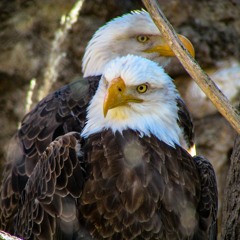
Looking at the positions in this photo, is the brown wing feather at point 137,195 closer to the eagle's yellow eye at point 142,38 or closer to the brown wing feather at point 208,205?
the brown wing feather at point 208,205

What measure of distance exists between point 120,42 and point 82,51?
1.15 metres

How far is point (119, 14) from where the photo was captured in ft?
26.1

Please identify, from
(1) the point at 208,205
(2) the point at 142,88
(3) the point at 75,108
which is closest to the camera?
A: (1) the point at 208,205

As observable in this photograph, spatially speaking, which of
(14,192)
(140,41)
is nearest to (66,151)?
(14,192)

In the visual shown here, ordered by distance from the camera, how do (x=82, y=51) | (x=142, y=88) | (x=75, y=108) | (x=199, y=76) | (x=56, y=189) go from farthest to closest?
(x=82, y=51), (x=75, y=108), (x=142, y=88), (x=56, y=189), (x=199, y=76)

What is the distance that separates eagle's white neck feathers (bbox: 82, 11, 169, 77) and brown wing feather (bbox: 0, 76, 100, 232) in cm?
48

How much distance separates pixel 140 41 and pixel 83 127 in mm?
1093

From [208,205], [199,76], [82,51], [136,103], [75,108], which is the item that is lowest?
[82,51]

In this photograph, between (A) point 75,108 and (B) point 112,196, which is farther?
(A) point 75,108

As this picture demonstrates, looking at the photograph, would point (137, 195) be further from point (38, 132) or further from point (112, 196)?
point (38, 132)

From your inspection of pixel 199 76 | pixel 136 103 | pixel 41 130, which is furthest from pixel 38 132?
pixel 199 76

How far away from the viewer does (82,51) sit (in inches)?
311

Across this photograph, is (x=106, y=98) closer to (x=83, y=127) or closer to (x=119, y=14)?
(x=83, y=127)

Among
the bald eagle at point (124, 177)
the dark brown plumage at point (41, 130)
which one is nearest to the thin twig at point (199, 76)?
the bald eagle at point (124, 177)
